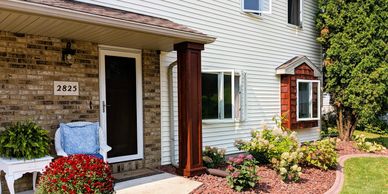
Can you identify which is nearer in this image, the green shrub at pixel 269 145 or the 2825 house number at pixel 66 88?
the 2825 house number at pixel 66 88

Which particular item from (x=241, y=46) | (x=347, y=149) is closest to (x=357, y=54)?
(x=347, y=149)

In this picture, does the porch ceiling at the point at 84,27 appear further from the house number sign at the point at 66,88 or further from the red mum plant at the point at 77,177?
the red mum plant at the point at 77,177

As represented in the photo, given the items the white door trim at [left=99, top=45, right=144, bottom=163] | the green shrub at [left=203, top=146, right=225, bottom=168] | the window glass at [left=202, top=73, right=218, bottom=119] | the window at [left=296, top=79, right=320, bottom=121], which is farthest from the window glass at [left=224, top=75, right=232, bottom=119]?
the window at [left=296, top=79, right=320, bottom=121]

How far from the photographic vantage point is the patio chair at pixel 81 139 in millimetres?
4668

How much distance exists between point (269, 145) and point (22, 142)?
431 cm

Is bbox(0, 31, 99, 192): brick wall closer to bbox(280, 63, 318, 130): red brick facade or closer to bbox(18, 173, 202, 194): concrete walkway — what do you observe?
bbox(18, 173, 202, 194): concrete walkway

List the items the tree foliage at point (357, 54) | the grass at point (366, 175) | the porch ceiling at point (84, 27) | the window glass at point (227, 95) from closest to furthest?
1. the porch ceiling at point (84, 27)
2. the grass at point (366, 175)
3. the window glass at point (227, 95)
4. the tree foliage at point (357, 54)

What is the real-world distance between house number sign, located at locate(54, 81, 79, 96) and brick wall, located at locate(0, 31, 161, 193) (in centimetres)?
5

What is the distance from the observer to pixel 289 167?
5.54 m

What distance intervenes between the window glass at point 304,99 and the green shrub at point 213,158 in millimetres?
4061

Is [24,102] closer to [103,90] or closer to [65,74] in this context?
[65,74]

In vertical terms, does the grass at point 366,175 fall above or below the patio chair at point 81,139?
below

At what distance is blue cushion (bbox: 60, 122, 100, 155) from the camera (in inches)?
185

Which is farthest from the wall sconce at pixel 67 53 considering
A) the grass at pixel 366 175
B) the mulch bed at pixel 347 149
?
the mulch bed at pixel 347 149
